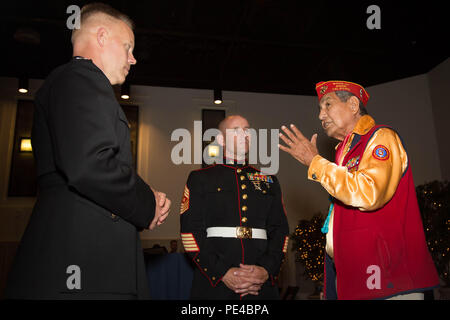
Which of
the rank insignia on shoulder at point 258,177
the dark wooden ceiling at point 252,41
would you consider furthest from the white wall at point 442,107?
the rank insignia on shoulder at point 258,177

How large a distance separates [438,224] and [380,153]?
14.9 feet

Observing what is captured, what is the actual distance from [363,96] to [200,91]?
249 inches

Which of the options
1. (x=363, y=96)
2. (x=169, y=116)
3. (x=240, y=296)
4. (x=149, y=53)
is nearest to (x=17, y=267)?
(x=240, y=296)

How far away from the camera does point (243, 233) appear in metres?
2.33

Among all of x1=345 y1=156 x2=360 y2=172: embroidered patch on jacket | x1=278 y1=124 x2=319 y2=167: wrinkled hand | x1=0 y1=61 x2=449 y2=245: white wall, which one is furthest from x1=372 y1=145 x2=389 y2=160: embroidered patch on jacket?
x1=0 y1=61 x2=449 y2=245: white wall

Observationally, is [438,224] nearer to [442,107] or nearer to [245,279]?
[442,107]

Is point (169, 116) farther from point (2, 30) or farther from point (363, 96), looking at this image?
point (363, 96)

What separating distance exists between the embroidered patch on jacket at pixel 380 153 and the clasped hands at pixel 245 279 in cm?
102

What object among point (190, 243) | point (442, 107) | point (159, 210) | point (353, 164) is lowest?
point (190, 243)

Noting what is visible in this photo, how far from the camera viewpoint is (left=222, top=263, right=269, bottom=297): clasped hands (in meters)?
2.15

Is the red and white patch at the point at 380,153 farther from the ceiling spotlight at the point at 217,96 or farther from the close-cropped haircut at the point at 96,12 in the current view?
the ceiling spotlight at the point at 217,96

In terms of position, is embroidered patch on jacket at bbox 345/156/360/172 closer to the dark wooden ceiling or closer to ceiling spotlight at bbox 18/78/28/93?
the dark wooden ceiling

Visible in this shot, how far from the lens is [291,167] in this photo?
26.2 ft

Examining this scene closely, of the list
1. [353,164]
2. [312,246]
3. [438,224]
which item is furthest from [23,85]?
[438,224]
